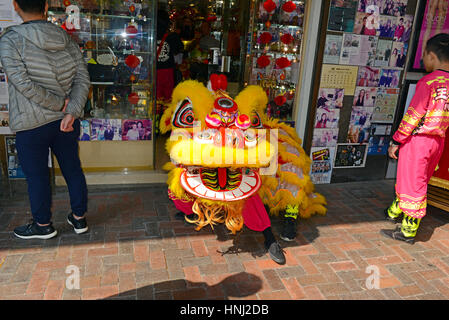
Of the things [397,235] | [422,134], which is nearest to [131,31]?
[422,134]

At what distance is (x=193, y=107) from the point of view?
3012 millimetres

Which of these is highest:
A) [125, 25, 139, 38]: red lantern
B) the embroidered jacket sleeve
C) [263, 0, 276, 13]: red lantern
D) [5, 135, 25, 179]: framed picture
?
[263, 0, 276, 13]: red lantern

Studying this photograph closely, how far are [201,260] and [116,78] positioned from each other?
284 centimetres

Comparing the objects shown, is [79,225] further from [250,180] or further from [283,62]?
[283,62]

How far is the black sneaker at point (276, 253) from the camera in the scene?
3.18m

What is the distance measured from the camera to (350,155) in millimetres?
5301

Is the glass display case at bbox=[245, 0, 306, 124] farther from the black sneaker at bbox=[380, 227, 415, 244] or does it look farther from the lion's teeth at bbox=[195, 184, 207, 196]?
the lion's teeth at bbox=[195, 184, 207, 196]

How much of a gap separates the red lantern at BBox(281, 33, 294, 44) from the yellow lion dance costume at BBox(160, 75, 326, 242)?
196cm

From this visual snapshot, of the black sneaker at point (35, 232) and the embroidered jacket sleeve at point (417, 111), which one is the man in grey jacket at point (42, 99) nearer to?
the black sneaker at point (35, 232)

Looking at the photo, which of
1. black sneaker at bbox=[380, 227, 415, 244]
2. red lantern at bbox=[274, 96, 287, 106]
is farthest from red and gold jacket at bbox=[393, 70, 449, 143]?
red lantern at bbox=[274, 96, 287, 106]

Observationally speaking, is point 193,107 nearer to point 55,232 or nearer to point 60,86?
point 60,86

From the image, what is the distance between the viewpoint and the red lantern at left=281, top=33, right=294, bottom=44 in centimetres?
480

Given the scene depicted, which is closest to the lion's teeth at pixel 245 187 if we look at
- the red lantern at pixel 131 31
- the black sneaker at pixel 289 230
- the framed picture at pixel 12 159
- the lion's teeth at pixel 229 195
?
the lion's teeth at pixel 229 195

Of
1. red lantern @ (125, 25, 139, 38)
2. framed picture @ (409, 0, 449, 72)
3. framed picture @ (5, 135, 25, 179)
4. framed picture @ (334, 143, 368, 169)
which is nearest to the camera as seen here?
framed picture @ (5, 135, 25, 179)
